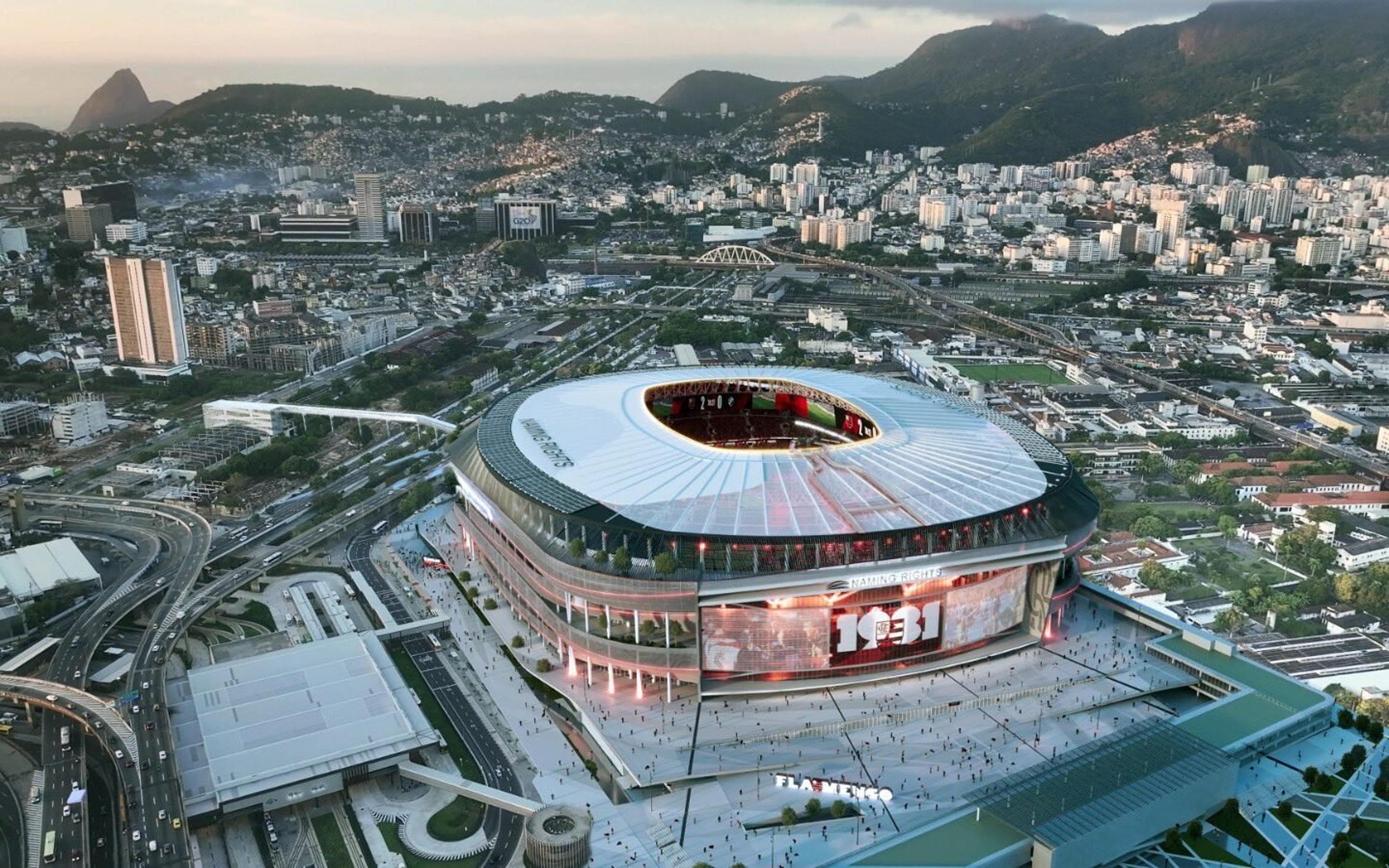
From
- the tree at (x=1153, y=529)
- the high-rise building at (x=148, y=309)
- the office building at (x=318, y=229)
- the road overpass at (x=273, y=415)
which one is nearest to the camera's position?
the tree at (x=1153, y=529)

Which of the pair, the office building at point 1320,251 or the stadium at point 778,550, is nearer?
the stadium at point 778,550

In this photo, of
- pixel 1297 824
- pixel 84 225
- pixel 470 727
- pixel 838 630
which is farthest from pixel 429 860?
pixel 84 225

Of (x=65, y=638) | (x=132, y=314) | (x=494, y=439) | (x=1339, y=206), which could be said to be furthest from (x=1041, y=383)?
(x=1339, y=206)

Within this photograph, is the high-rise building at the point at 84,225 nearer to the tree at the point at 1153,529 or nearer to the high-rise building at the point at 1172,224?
the tree at the point at 1153,529

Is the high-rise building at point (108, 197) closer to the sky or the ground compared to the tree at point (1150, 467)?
closer to the sky

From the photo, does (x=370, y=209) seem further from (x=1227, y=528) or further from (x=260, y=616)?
(x=1227, y=528)

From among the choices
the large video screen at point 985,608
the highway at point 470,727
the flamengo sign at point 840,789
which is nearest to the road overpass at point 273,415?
the highway at point 470,727
